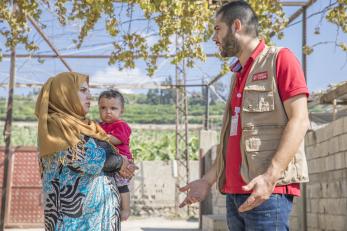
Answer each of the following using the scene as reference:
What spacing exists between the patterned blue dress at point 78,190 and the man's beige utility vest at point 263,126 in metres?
1.04

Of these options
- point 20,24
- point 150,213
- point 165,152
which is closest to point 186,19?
point 20,24

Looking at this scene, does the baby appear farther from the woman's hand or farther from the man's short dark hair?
the man's short dark hair

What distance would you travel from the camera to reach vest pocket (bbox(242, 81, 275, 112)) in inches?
98.5

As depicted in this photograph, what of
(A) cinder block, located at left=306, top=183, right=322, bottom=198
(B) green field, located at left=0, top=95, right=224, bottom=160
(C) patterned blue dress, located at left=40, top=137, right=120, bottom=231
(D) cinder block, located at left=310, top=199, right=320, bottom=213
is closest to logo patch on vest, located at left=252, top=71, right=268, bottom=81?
(C) patterned blue dress, located at left=40, top=137, right=120, bottom=231

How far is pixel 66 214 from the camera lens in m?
3.30

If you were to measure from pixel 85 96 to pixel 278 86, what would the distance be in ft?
4.33

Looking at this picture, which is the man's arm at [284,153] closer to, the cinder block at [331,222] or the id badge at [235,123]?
the id badge at [235,123]

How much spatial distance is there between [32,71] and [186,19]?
9182mm

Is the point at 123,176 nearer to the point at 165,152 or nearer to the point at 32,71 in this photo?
the point at 32,71

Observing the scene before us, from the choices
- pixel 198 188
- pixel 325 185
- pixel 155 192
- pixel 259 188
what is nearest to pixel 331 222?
pixel 325 185

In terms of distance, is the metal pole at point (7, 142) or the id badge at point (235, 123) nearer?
the id badge at point (235, 123)

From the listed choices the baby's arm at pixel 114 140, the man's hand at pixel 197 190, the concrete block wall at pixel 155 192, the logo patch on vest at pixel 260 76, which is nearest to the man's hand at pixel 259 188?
the logo patch on vest at pixel 260 76

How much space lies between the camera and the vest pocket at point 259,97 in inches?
98.5

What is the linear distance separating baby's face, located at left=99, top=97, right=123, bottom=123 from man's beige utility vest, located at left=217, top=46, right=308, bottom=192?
1.97 meters
